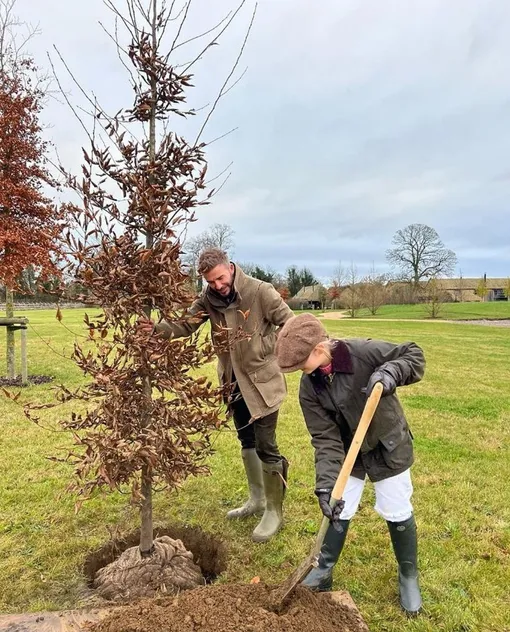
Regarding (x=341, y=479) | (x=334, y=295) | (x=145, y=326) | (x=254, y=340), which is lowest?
(x=341, y=479)

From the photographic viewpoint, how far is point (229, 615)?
244cm

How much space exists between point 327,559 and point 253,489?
1.34m

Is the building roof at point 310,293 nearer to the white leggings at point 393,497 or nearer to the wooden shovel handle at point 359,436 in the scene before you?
the white leggings at point 393,497

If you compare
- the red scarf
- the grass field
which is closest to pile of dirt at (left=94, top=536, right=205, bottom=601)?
the red scarf

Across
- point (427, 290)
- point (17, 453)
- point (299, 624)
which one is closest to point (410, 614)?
point (299, 624)

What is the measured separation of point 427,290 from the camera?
50.5 meters

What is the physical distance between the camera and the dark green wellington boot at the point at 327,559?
326cm

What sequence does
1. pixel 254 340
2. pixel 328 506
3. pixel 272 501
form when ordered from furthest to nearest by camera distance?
pixel 272 501
pixel 254 340
pixel 328 506

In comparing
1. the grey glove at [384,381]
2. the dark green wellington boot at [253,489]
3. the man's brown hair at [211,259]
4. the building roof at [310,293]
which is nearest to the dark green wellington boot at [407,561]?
the grey glove at [384,381]

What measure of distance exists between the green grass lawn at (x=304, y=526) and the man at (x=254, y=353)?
51 centimetres

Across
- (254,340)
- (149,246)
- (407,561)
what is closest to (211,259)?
(149,246)

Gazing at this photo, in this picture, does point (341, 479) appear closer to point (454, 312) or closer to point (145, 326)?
point (145, 326)

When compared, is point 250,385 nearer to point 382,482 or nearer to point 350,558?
point 382,482

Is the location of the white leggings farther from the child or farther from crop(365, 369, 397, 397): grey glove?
crop(365, 369, 397, 397): grey glove
